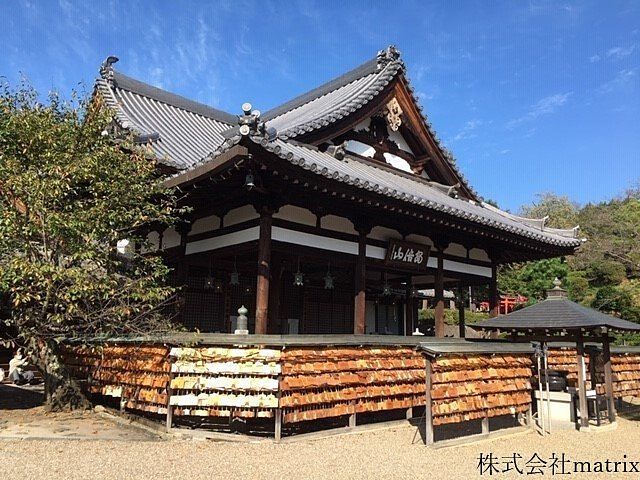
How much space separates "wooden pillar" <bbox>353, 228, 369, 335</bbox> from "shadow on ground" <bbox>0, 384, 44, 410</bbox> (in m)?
6.25

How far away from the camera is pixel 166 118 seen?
15852mm

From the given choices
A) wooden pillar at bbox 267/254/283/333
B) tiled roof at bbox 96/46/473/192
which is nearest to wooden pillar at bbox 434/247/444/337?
tiled roof at bbox 96/46/473/192

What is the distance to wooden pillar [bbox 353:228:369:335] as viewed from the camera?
1068cm

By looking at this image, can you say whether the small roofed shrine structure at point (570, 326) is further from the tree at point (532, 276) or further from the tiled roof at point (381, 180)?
the tree at point (532, 276)

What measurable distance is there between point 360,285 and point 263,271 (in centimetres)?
252

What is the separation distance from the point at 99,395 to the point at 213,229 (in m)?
3.84

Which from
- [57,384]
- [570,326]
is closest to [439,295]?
[570,326]

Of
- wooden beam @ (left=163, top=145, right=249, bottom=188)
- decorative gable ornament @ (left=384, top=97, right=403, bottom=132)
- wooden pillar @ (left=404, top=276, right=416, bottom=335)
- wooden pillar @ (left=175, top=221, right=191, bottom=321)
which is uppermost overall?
decorative gable ornament @ (left=384, top=97, right=403, bottom=132)

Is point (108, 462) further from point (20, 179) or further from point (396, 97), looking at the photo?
point (396, 97)

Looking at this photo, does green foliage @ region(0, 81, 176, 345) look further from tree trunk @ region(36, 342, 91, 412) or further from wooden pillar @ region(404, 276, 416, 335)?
wooden pillar @ region(404, 276, 416, 335)

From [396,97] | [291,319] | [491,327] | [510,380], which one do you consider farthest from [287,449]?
[396,97]

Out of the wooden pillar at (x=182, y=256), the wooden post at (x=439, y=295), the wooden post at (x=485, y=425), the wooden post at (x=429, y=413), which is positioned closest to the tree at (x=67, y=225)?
the wooden pillar at (x=182, y=256)

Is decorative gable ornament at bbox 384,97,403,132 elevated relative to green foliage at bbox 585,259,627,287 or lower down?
elevated

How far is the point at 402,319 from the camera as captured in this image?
18.1m
